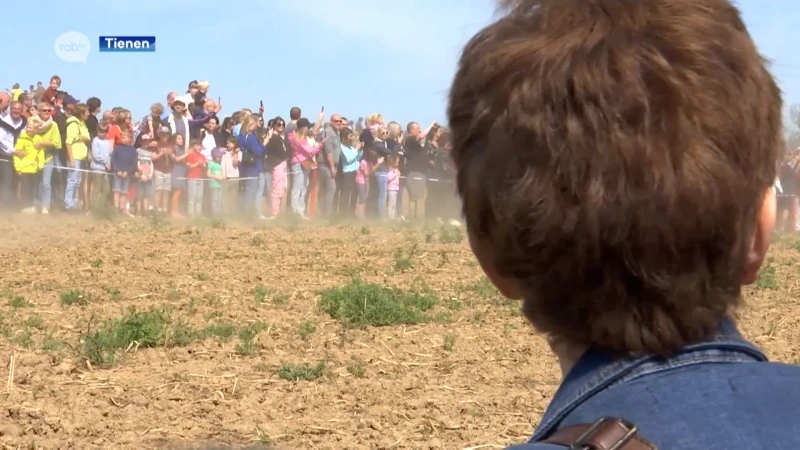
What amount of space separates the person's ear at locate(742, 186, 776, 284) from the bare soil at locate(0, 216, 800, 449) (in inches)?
→ 66.7

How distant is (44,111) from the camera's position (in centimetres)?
1508

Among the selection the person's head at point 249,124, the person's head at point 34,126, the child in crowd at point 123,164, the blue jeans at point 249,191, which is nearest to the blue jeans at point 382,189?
the blue jeans at point 249,191

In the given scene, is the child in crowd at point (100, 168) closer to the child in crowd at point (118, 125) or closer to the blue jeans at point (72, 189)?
the child in crowd at point (118, 125)

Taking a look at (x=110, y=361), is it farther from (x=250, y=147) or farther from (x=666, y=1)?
(x=250, y=147)

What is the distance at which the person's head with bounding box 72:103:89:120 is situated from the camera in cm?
1552

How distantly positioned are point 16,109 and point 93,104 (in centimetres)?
135

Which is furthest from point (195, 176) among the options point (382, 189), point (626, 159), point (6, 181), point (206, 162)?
point (626, 159)

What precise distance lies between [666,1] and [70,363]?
4.86 meters

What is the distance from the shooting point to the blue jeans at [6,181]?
15422mm

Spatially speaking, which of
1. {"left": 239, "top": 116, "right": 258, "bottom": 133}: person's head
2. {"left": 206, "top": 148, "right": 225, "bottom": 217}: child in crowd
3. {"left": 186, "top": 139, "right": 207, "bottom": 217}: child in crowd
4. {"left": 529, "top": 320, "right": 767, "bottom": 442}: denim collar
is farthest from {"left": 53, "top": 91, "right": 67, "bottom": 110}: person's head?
{"left": 529, "top": 320, "right": 767, "bottom": 442}: denim collar

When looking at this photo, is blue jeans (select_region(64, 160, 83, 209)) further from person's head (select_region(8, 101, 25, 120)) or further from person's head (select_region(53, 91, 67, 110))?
person's head (select_region(8, 101, 25, 120))

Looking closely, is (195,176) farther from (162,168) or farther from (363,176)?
(363,176)

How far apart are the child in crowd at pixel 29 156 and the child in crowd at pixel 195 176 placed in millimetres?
2420

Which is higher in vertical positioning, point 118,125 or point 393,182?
point 118,125
